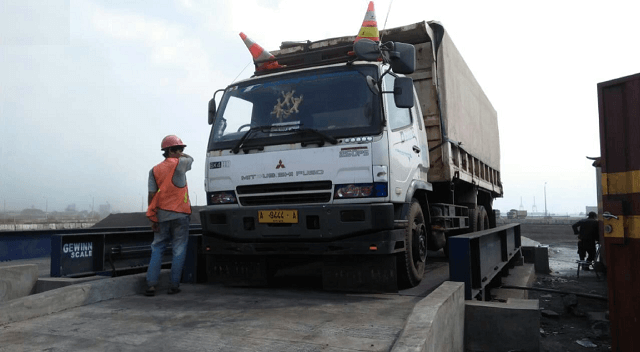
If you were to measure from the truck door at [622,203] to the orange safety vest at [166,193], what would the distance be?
A: 4.31 meters

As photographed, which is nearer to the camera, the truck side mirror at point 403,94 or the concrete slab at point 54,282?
the truck side mirror at point 403,94

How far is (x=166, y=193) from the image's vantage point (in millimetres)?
4883

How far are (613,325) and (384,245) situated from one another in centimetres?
220

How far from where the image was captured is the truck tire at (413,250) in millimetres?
4516

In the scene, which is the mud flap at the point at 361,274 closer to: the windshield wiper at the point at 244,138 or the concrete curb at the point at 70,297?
the windshield wiper at the point at 244,138

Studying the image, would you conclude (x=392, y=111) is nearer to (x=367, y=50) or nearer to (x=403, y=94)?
(x=403, y=94)

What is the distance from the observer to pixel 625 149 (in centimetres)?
401

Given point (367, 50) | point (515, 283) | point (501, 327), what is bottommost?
point (515, 283)

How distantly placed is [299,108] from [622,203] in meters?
3.18

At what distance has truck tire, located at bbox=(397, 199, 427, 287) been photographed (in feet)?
14.8

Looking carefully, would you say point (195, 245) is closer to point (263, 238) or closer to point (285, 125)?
point (263, 238)

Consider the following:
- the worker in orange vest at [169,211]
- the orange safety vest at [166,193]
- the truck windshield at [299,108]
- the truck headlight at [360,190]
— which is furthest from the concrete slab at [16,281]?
the truck headlight at [360,190]

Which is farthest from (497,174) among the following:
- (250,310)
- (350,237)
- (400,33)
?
(250,310)

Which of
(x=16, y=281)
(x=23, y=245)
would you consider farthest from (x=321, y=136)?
(x=23, y=245)
